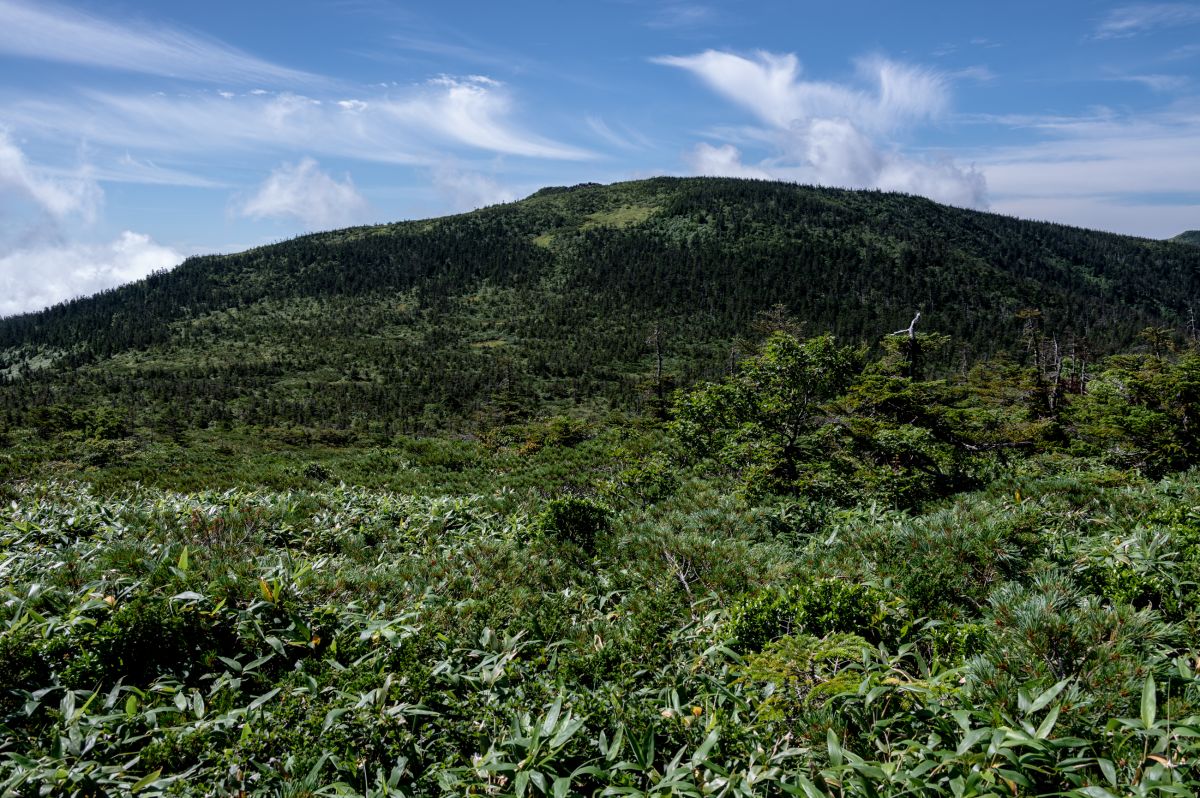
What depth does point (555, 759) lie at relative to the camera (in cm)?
231

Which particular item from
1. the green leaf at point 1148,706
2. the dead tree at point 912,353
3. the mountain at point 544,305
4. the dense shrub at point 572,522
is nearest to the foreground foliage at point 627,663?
the green leaf at point 1148,706

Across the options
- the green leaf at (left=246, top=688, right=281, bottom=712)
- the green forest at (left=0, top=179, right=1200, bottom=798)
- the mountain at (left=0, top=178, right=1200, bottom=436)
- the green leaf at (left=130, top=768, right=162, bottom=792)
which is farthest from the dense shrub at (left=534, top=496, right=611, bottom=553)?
the mountain at (left=0, top=178, right=1200, bottom=436)

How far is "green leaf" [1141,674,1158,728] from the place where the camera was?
1.84m

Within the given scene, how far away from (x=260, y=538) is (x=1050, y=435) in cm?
2322

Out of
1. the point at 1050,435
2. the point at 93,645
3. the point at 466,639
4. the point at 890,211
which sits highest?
the point at 890,211

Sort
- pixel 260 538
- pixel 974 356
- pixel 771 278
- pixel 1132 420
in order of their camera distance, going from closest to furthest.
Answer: pixel 260 538
pixel 1132 420
pixel 974 356
pixel 771 278

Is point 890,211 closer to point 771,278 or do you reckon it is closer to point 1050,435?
point 771,278

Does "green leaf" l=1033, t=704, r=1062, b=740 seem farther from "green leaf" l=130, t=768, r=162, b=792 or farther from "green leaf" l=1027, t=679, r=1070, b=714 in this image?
"green leaf" l=130, t=768, r=162, b=792

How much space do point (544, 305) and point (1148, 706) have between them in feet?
389

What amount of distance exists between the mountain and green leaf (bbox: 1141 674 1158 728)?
A: 3549 centimetres

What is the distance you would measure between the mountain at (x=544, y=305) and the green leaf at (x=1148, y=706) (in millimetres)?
35494

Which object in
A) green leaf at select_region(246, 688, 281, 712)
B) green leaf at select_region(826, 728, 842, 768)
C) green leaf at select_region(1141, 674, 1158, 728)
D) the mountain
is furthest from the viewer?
the mountain

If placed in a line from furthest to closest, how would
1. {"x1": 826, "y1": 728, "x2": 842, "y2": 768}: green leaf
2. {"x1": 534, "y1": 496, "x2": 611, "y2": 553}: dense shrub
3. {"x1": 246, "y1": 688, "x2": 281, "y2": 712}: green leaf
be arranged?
{"x1": 534, "y1": 496, "x2": 611, "y2": 553}: dense shrub, {"x1": 246, "y1": 688, "x2": 281, "y2": 712}: green leaf, {"x1": 826, "y1": 728, "x2": 842, "y2": 768}: green leaf

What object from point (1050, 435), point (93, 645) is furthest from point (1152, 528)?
point (1050, 435)
